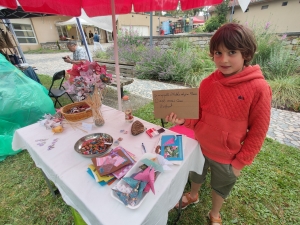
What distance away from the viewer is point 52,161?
110cm

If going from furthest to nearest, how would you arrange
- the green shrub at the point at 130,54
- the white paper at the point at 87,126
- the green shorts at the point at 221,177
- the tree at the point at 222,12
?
the tree at the point at 222,12 → the green shrub at the point at 130,54 → the white paper at the point at 87,126 → the green shorts at the point at 221,177

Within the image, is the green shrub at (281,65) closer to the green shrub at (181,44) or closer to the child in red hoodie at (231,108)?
the green shrub at (181,44)

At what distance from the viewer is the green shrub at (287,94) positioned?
3.61 metres

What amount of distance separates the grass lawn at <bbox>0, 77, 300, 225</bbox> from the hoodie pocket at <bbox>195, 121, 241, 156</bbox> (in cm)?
95

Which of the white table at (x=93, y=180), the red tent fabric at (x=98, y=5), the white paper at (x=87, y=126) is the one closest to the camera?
the white table at (x=93, y=180)

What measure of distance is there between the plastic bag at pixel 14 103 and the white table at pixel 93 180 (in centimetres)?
131

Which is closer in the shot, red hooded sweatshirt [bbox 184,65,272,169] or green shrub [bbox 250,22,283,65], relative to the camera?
red hooded sweatshirt [bbox 184,65,272,169]

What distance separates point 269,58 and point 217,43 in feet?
18.2

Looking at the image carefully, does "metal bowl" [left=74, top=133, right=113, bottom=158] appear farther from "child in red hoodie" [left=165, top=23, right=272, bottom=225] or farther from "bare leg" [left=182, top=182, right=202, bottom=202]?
"bare leg" [left=182, top=182, right=202, bottom=202]

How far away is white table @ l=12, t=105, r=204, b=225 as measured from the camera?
766mm

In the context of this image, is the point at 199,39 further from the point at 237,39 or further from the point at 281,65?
the point at 237,39

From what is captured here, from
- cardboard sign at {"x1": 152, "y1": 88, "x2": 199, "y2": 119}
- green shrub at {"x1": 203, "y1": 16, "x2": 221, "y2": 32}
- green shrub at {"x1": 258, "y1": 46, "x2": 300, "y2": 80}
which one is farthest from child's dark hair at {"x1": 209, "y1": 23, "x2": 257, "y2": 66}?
green shrub at {"x1": 203, "y1": 16, "x2": 221, "y2": 32}

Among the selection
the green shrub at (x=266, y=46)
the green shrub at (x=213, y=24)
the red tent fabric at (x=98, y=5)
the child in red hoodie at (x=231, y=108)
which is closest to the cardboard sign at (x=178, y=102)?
the child in red hoodie at (x=231, y=108)

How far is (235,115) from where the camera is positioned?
1.01 metres
